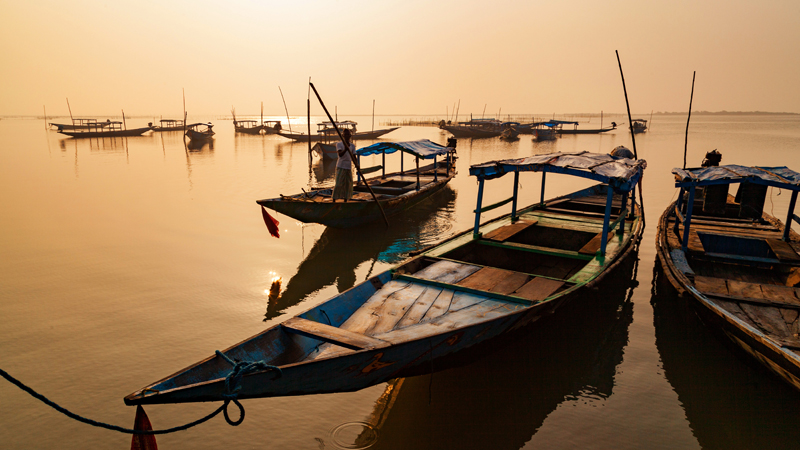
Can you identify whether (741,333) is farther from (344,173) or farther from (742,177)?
(344,173)

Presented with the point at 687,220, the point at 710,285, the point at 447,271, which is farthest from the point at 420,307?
the point at 687,220

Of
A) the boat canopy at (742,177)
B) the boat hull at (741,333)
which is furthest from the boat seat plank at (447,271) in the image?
the boat canopy at (742,177)

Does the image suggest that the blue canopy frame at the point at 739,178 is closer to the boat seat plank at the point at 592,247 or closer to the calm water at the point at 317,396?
the boat seat plank at the point at 592,247

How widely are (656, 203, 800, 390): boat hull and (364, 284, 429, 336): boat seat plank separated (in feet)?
10.2

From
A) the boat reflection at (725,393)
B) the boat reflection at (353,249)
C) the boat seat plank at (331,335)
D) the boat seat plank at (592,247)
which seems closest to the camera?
the boat seat plank at (331,335)

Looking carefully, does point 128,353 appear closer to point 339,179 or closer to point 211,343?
point 211,343

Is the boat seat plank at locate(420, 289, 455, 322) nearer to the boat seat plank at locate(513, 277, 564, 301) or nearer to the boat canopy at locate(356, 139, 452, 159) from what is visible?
the boat seat plank at locate(513, 277, 564, 301)

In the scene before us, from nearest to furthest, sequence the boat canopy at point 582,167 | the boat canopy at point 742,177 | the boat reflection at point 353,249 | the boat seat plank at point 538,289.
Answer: the boat seat plank at point 538,289, the boat canopy at point 582,167, the boat canopy at point 742,177, the boat reflection at point 353,249

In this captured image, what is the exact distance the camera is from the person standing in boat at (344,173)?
10.1m

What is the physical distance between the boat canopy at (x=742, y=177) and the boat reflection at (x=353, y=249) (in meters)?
5.34

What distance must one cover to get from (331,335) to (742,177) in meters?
5.79

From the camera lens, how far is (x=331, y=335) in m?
3.66

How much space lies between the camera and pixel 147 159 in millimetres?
26500

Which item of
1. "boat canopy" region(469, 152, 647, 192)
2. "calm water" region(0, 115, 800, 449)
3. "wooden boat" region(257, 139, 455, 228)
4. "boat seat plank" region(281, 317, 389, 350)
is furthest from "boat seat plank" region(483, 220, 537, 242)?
"wooden boat" region(257, 139, 455, 228)
